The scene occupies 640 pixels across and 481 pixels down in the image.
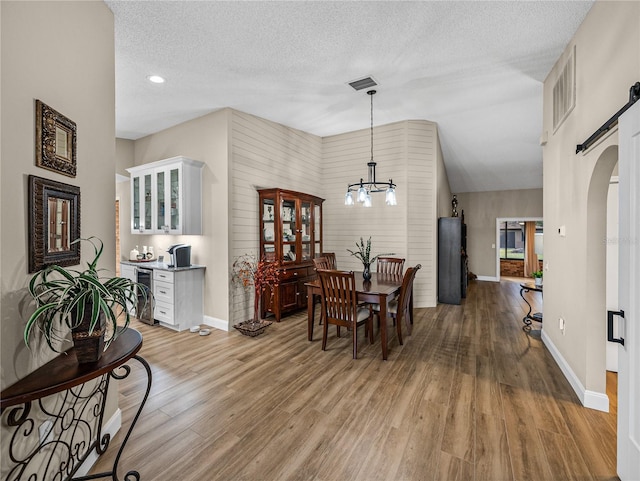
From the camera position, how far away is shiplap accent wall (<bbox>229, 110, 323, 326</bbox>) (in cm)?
436

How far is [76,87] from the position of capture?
186 centimetres

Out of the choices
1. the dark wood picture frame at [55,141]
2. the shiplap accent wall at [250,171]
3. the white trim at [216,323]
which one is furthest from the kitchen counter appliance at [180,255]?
the dark wood picture frame at [55,141]

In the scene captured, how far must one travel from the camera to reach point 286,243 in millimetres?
4895

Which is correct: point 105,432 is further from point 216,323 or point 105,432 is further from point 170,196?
point 170,196

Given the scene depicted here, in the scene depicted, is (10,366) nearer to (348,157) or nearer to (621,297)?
(621,297)

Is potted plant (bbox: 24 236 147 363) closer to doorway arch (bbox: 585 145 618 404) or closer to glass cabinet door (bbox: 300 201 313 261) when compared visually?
doorway arch (bbox: 585 145 618 404)

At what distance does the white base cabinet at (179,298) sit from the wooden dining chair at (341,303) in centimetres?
209

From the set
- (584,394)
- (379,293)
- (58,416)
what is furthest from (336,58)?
(584,394)

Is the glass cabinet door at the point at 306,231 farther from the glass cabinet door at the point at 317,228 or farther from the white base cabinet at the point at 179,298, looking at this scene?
the white base cabinet at the point at 179,298

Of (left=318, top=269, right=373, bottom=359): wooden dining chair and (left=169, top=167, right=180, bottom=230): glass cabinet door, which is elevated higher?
(left=169, top=167, right=180, bottom=230): glass cabinet door

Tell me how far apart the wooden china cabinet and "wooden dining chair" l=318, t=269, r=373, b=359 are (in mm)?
1317

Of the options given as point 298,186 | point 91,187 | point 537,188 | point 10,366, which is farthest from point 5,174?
point 537,188

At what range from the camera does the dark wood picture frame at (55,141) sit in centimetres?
153

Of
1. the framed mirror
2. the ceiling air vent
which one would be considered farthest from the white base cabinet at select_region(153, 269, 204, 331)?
the ceiling air vent
